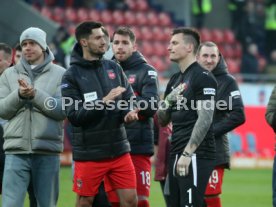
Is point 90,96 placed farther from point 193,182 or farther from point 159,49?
point 159,49

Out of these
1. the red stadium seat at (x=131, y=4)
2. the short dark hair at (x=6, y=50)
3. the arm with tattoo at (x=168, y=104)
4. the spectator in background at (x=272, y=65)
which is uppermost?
the red stadium seat at (x=131, y=4)

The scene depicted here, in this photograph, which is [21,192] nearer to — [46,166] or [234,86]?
[46,166]

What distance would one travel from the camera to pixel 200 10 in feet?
92.6

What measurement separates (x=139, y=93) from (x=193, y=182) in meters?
1.93

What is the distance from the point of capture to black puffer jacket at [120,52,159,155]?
10.0 meters

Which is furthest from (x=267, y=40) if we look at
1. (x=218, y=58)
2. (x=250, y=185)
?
(x=218, y=58)

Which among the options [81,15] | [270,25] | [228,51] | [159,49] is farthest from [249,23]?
[81,15]

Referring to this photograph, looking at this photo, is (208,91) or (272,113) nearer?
(208,91)

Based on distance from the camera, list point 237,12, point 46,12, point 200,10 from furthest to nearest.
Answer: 1. point 237,12
2. point 200,10
3. point 46,12

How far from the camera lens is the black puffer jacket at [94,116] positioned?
8.66 meters

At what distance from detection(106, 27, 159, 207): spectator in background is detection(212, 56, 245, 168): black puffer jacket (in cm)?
81

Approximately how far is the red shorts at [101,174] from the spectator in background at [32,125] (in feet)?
1.79

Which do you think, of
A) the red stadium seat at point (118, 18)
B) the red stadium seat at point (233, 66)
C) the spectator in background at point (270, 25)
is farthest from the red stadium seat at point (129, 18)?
the spectator in background at point (270, 25)

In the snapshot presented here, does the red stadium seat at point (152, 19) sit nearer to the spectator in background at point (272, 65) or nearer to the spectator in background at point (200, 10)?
the spectator in background at point (200, 10)
